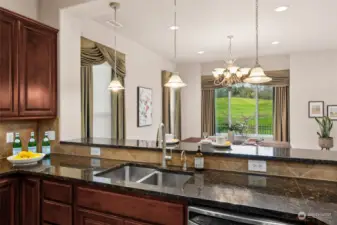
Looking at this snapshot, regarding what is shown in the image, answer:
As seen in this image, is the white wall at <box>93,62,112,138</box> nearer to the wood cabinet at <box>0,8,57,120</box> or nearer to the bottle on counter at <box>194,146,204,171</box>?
the wood cabinet at <box>0,8,57,120</box>

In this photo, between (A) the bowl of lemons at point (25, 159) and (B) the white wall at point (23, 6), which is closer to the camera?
(A) the bowl of lemons at point (25, 159)

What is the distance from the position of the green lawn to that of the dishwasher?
5404 millimetres

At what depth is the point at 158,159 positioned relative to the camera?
2.24 m

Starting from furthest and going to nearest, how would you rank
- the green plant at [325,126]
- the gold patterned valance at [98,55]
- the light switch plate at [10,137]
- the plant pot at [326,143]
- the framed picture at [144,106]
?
the green plant at [325,126]
the plant pot at [326,143]
the framed picture at [144,106]
the gold patterned valance at [98,55]
the light switch plate at [10,137]

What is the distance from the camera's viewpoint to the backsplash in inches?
98.0

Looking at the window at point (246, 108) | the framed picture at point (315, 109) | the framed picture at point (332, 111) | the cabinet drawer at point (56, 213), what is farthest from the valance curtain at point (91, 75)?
the framed picture at point (332, 111)

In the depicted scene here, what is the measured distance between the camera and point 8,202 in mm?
2018

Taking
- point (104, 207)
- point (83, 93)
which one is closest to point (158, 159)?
point (104, 207)

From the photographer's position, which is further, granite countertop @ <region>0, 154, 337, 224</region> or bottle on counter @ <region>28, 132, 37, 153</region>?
bottle on counter @ <region>28, 132, 37, 153</region>

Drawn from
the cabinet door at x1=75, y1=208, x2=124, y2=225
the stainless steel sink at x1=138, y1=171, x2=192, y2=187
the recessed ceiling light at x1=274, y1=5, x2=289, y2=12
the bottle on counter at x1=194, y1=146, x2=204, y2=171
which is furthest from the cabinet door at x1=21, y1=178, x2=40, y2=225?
the recessed ceiling light at x1=274, y1=5, x2=289, y2=12

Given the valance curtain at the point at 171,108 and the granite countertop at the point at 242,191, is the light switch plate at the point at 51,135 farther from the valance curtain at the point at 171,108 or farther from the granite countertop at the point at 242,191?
the valance curtain at the point at 171,108

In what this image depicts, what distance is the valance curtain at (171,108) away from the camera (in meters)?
5.73

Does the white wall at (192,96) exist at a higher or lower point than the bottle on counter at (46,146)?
higher

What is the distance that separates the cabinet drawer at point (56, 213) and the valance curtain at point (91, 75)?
1.29m
